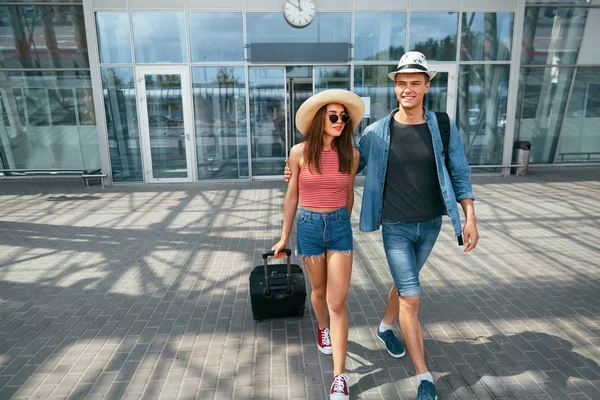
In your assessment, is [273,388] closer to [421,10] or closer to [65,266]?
[65,266]

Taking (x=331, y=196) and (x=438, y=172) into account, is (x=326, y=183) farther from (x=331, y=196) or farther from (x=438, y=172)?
(x=438, y=172)

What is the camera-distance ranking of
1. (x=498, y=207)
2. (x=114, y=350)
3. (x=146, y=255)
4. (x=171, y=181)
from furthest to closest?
(x=171, y=181) < (x=498, y=207) < (x=146, y=255) < (x=114, y=350)

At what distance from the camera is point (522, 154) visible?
12.0 metres

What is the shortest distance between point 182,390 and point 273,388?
64 cm

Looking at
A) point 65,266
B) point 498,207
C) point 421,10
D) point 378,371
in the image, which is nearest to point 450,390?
point 378,371

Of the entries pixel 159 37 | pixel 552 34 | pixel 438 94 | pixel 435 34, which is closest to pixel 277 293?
pixel 159 37

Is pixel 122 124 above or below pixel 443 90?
below

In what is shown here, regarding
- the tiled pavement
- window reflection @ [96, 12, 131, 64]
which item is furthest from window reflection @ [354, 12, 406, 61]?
window reflection @ [96, 12, 131, 64]

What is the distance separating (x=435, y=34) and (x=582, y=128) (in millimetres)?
6401

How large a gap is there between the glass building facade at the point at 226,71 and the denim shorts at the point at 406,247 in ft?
29.8

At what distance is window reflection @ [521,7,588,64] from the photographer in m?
12.4

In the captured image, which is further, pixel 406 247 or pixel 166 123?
pixel 166 123

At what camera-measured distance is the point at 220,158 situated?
453 inches

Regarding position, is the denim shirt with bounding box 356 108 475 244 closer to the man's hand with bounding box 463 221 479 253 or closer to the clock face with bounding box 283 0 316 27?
the man's hand with bounding box 463 221 479 253
